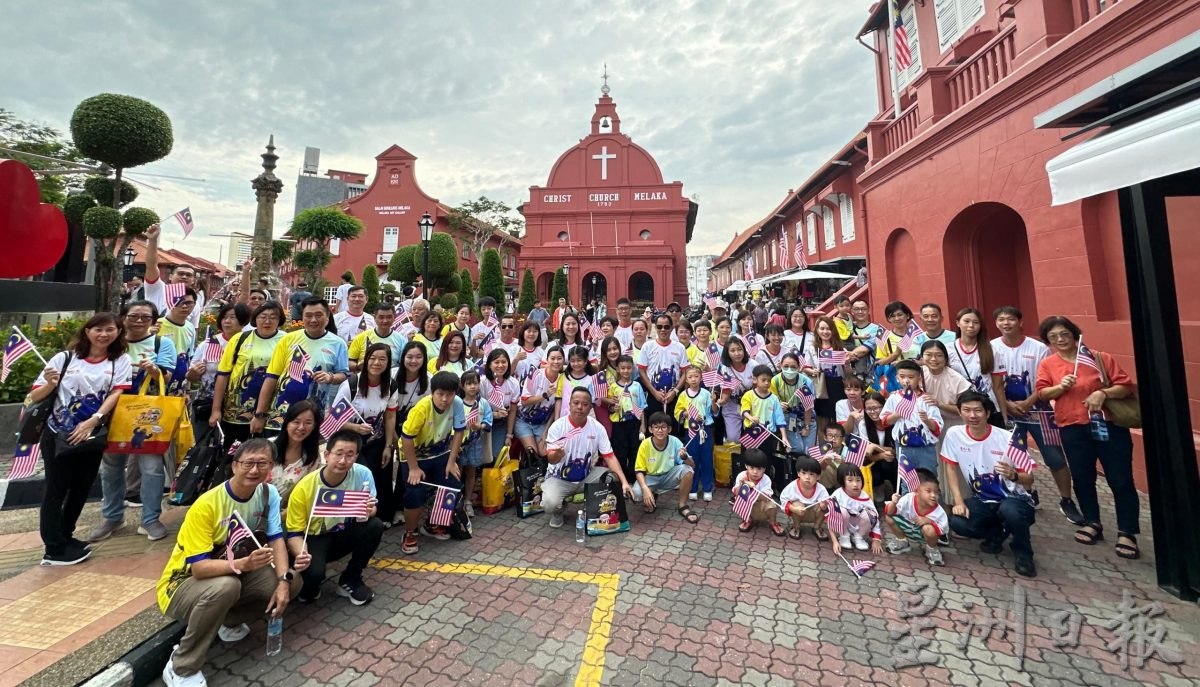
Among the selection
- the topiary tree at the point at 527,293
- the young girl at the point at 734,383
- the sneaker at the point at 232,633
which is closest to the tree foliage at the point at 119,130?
the sneaker at the point at 232,633

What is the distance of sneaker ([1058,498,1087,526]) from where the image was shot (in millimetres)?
4277

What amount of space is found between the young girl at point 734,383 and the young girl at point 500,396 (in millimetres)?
2483

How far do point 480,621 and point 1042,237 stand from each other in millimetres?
7810

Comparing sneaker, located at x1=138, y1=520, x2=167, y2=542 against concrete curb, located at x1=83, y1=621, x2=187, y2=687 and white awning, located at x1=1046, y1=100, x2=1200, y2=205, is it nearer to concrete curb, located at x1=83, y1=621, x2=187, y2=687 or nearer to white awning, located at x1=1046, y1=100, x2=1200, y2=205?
concrete curb, located at x1=83, y1=621, x2=187, y2=687

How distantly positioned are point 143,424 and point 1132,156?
7093mm

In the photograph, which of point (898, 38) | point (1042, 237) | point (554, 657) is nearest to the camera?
point (554, 657)

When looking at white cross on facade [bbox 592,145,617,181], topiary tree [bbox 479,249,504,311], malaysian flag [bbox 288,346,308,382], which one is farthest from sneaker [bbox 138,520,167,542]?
white cross on facade [bbox 592,145,617,181]

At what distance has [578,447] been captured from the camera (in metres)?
4.64

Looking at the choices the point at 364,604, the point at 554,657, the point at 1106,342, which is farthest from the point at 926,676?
the point at 1106,342

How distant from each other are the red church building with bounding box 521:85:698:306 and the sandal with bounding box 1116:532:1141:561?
27.0 meters

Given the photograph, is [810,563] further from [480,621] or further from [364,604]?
[364,604]

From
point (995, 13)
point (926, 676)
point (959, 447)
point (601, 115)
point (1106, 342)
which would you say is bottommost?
point (926, 676)

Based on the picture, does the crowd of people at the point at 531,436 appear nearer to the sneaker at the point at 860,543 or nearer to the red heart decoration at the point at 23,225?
the sneaker at the point at 860,543

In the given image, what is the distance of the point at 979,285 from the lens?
303 inches
